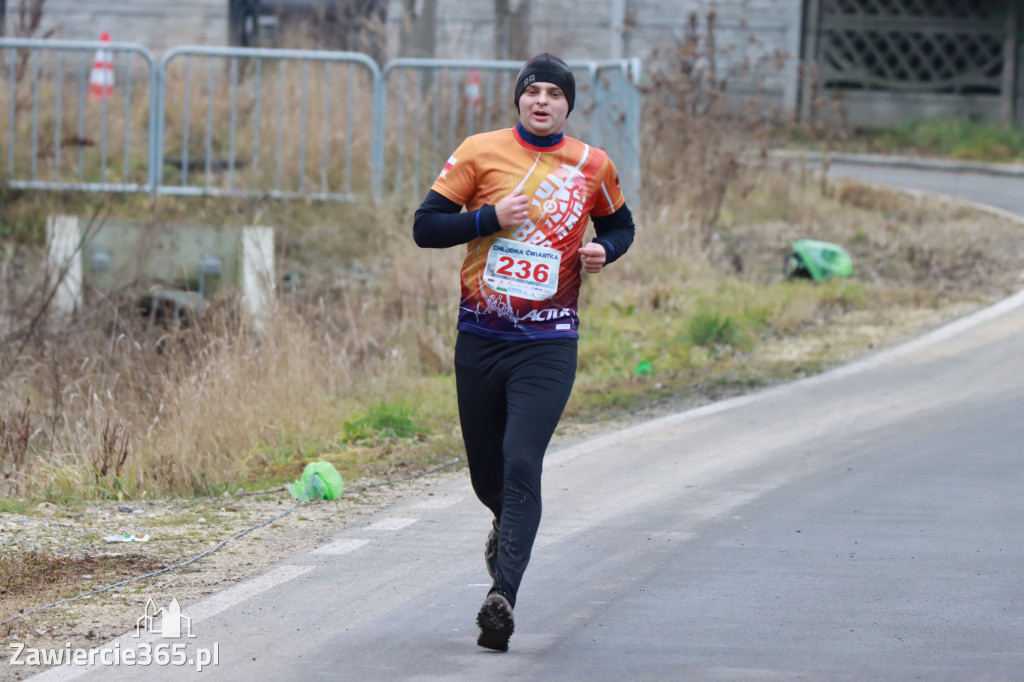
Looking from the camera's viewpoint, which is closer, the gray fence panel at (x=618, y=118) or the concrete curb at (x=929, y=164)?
the gray fence panel at (x=618, y=118)

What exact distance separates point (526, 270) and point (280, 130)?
956 centimetres

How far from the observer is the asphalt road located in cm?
489

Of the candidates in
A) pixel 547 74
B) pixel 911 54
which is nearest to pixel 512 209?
pixel 547 74

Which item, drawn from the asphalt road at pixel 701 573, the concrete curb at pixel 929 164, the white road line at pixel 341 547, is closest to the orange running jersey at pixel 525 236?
the asphalt road at pixel 701 573

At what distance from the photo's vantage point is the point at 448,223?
5.07 meters

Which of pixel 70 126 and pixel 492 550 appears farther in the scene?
pixel 70 126

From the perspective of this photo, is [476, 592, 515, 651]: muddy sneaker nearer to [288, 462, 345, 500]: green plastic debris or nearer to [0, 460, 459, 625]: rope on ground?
[0, 460, 459, 625]: rope on ground

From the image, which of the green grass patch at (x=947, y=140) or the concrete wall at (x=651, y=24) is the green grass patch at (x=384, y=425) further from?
the concrete wall at (x=651, y=24)

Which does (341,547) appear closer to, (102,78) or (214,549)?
(214,549)

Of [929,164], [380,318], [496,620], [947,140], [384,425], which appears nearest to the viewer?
[496,620]

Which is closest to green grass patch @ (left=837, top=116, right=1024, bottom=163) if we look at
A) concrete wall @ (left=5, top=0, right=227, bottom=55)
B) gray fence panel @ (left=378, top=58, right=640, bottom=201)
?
concrete wall @ (left=5, top=0, right=227, bottom=55)

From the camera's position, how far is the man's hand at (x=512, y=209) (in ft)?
16.2

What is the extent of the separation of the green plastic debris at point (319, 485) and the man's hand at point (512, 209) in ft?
8.57

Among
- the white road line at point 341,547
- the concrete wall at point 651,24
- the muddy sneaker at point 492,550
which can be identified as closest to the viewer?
the muddy sneaker at point 492,550
